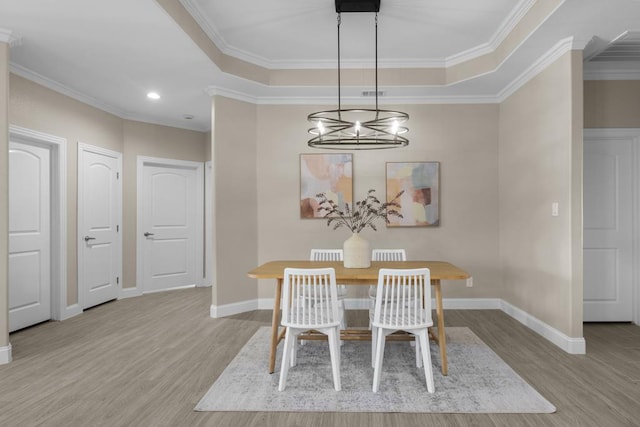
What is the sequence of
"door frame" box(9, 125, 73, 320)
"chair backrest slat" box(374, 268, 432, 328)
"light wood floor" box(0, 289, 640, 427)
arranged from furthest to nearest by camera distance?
"door frame" box(9, 125, 73, 320)
"chair backrest slat" box(374, 268, 432, 328)
"light wood floor" box(0, 289, 640, 427)

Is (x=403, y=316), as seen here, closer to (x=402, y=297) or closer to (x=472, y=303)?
(x=402, y=297)

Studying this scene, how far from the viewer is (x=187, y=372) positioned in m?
3.15

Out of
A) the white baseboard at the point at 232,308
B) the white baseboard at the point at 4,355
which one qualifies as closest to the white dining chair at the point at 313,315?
the white baseboard at the point at 232,308

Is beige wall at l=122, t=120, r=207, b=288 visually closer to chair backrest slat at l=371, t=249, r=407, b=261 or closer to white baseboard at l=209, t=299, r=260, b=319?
white baseboard at l=209, t=299, r=260, b=319

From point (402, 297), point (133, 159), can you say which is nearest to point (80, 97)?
point (133, 159)

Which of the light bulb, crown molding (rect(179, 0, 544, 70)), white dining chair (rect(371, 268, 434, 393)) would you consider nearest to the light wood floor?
white dining chair (rect(371, 268, 434, 393))

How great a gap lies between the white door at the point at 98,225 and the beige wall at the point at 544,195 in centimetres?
515

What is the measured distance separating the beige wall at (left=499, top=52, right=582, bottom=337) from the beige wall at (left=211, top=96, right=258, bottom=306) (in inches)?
120

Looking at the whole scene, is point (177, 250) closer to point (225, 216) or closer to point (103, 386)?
point (225, 216)

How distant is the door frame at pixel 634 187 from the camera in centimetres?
424

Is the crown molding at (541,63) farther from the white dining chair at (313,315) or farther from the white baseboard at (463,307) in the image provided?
the white dining chair at (313,315)

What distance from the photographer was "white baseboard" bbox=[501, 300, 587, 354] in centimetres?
348

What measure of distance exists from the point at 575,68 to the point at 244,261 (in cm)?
393

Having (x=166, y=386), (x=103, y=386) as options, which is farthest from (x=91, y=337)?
(x=166, y=386)
